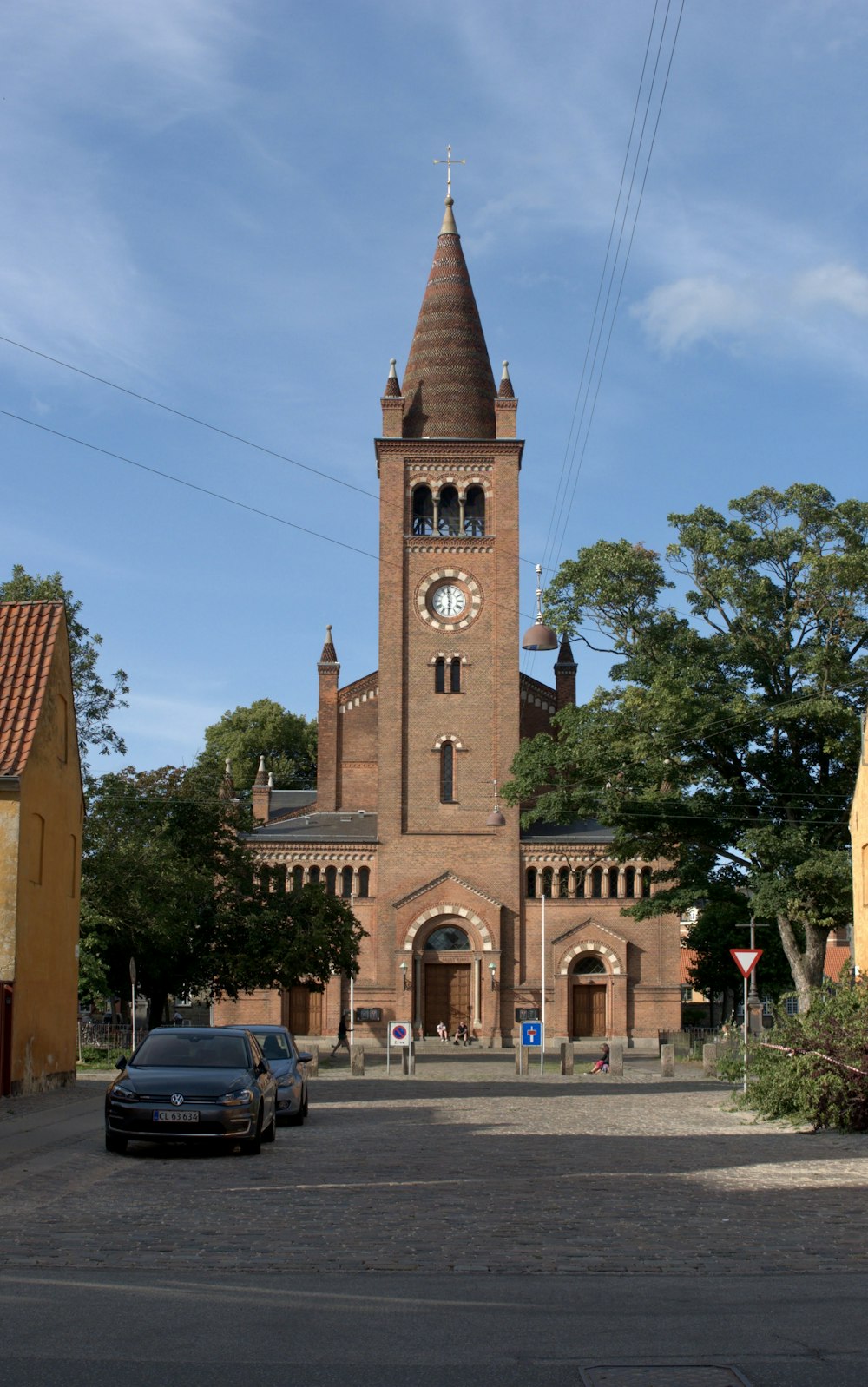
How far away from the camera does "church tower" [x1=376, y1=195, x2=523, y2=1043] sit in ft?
175

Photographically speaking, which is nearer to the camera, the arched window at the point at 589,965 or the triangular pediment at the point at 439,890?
the triangular pediment at the point at 439,890

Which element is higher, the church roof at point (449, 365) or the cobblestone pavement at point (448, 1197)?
the church roof at point (449, 365)

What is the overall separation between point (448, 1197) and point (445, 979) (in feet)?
139

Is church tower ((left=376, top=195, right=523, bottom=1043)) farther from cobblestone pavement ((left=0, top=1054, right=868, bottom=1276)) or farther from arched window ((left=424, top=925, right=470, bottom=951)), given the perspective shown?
cobblestone pavement ((left=0, top=1054, right=868, bottom=1276))

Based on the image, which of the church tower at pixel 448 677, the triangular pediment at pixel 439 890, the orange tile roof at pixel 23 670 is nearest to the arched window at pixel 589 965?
the church tower at pixel 448 677

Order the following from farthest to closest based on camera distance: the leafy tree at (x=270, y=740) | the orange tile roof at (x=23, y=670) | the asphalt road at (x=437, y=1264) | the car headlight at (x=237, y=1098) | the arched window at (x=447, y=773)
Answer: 1. the leafy tree at (x=270, y=740)
2. the arched window at (x=447, y=773)
3. the orange tile roof at (x=23, y=670)
4. the car headlight at (x=237, y=1098)
5. the asphalt road at (x=437, y=1264)

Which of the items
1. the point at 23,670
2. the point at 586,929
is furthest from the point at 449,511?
the point at 23,670

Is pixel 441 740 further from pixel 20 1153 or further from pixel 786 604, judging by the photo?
pixel 20 1153

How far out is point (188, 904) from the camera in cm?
3947

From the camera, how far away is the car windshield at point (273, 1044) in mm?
20172

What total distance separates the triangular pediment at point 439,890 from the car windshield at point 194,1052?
3690 cm

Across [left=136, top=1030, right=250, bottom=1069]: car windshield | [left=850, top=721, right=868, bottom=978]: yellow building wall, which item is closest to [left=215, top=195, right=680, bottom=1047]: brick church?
Result: [left=850, top=721, right=868, bottom=978]: yellow building wall

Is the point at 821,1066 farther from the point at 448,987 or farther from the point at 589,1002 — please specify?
the point at 589,1002

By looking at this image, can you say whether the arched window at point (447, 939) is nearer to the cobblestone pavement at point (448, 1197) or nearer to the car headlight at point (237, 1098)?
the cobblestone pavement at point (448, 1197)
